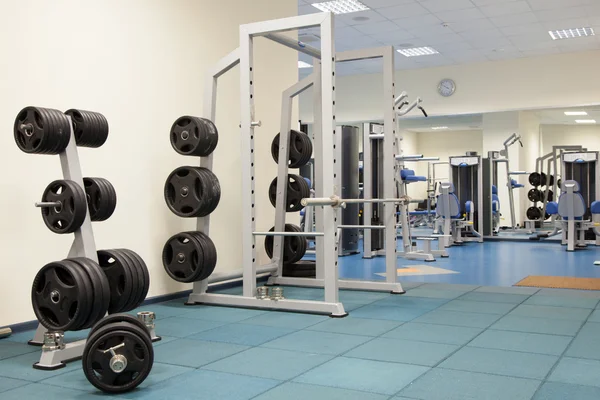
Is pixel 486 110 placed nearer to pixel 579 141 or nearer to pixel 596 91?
pixel 596 91

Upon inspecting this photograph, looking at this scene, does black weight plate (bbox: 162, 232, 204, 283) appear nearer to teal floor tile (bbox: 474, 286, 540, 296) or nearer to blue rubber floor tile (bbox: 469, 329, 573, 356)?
blue rubber floor tile (bbox: 469, 329, 573, 356)

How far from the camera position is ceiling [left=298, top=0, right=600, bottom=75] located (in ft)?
30.7

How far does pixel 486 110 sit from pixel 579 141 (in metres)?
7.03

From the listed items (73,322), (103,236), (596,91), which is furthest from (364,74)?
(73,322)

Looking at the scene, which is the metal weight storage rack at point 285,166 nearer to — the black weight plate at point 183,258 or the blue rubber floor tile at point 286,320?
the blue rubber floor tile at point 286,320

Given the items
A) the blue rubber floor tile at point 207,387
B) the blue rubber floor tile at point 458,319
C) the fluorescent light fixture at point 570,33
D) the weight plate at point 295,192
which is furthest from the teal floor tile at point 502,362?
the fluorescent light fixture at point 570,33

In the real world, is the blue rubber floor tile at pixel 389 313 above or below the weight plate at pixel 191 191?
below

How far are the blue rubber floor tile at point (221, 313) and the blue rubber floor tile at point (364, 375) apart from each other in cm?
131

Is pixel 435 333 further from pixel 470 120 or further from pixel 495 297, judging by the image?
pixel 470 120

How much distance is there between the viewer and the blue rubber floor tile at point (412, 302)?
15.2 ft

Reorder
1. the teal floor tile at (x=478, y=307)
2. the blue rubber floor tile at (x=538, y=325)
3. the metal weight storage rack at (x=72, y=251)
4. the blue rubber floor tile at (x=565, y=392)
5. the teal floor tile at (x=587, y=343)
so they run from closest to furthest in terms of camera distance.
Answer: the blue rubber floor tile at (x=565, y=392) < the metal weight storage rack at (x=72, y=251) < the teal floor tile at (x=587, y=343) < the blue rubber floor tile at (x=538, y=325) < the teal floor tile at (x=478, y=307)

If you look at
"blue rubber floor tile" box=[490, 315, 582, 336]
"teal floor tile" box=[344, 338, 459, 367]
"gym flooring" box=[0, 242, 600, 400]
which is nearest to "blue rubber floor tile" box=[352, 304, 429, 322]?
"gym flooring" box=[0, 242, 600, 400]

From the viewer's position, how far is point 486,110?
43.4 feet

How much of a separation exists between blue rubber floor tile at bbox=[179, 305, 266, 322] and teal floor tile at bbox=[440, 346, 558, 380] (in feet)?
5.27
